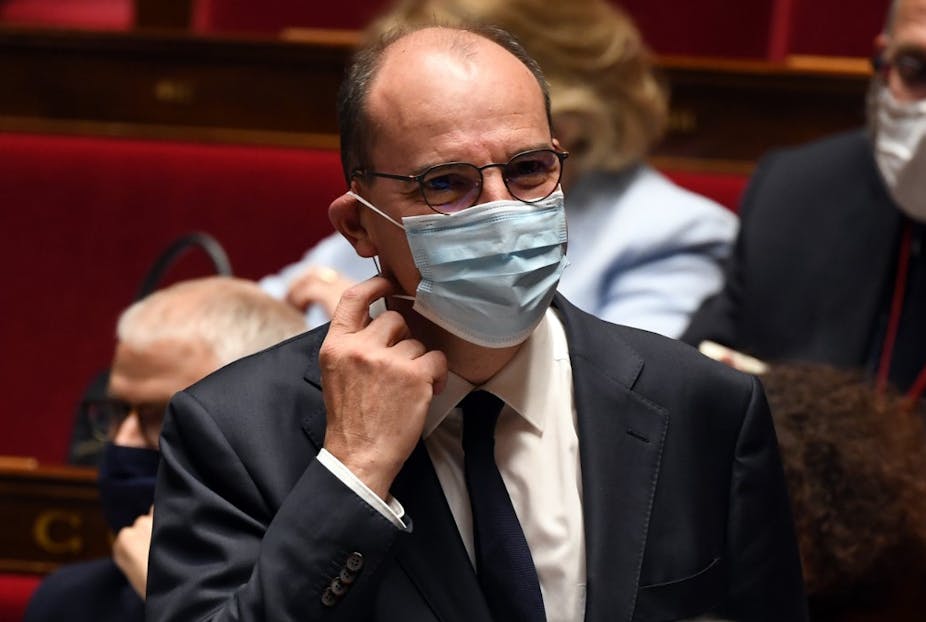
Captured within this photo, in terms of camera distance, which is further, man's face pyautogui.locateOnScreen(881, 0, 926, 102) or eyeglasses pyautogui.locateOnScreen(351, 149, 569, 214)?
man's face pyautogui.locateOnScreen(881, 0, 926, 102)

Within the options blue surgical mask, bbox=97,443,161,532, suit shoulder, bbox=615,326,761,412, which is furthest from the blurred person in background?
suit shoulder, bbox=615,326,761,412

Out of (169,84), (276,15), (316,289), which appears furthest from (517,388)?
(276,15)

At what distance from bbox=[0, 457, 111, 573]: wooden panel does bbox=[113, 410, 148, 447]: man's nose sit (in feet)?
0.59

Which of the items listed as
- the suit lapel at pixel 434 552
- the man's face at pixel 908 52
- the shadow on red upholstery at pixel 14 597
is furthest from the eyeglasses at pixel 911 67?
the shadow on red upholstery at pixel 14 597

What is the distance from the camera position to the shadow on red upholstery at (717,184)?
1126 mm

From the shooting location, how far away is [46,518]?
3.24 feet

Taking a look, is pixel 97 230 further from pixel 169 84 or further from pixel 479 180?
pixel 479 180

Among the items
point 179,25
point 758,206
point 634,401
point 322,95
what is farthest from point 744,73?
point 634,401

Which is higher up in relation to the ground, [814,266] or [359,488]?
[359,488]

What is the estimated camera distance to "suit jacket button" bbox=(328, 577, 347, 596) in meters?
0.50

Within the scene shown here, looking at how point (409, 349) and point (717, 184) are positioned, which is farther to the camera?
point (717, 184)

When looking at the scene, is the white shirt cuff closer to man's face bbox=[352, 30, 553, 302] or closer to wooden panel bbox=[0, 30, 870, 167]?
man's face bbox=[352, 30, 553, 302]

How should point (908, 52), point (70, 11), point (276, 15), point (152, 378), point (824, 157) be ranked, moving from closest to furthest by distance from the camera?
point (152, 378) → point (908, 52) → point (824, 157) → point (276, 15) → point (70, 11)

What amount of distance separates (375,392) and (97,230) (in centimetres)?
72
